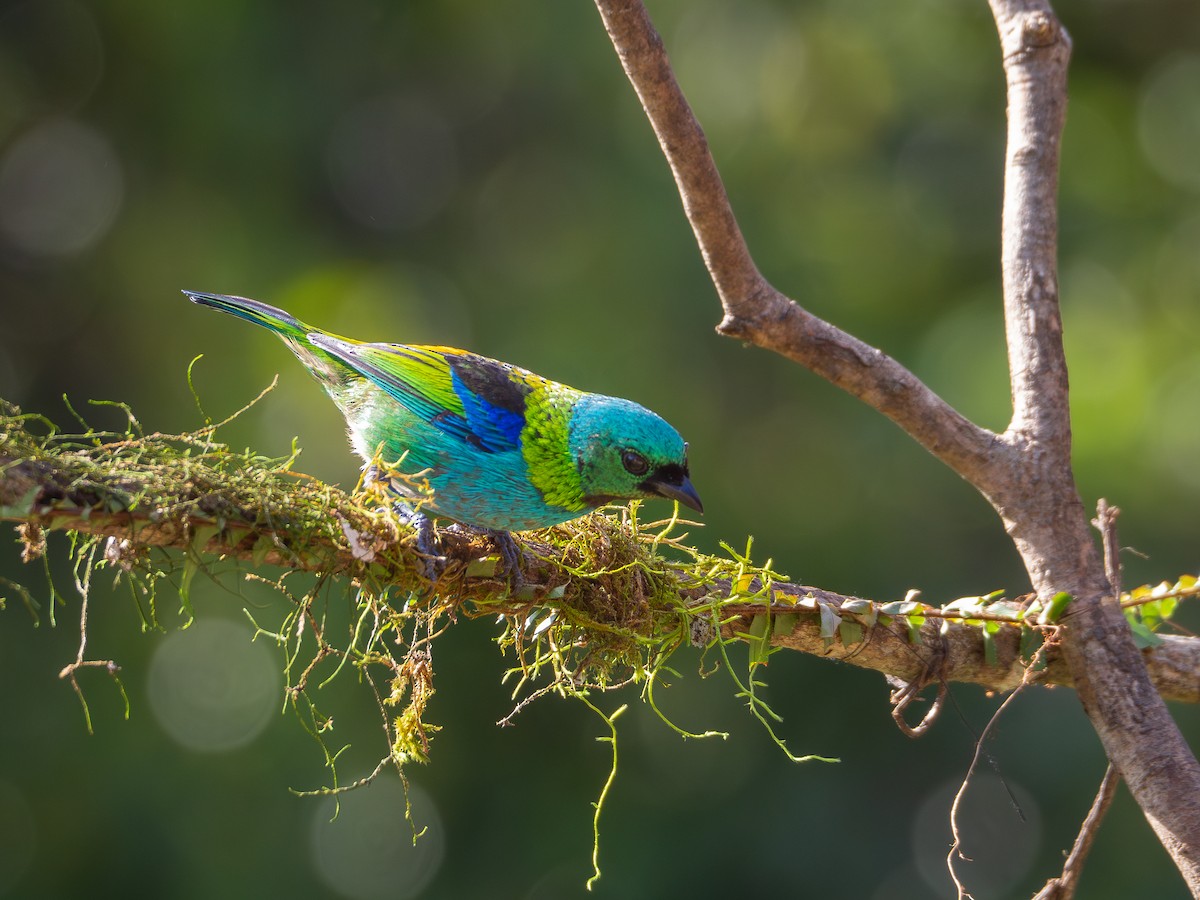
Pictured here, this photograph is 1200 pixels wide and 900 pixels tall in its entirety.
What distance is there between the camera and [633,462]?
3.05 meters

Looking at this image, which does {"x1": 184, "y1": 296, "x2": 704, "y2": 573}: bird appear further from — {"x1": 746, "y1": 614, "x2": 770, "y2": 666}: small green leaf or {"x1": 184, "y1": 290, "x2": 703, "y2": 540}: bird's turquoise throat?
{"x1": 746, "y1": 614, "x2": 770, "y2": 666}: small green leaf

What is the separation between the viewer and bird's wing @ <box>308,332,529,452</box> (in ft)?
10.2

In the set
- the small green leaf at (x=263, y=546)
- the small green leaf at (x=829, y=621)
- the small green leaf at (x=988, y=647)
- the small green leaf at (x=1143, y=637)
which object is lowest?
the small green leaf at (x=263, y=546)

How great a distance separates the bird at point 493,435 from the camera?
293 centimetres

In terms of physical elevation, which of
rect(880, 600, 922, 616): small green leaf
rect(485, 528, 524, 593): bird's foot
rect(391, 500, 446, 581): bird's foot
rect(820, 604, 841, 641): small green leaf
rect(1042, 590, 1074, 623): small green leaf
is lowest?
rect(391, 500, 446, 581): bird's foot

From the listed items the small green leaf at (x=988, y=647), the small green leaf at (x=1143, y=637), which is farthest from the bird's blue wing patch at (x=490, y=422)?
the small green leaf at (x=1143, y=637)

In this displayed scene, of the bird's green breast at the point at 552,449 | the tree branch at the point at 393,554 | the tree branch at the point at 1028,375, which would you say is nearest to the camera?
the tree branch at the point at 393,554

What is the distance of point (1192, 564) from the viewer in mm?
6812

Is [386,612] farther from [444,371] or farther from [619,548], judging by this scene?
[444,371]

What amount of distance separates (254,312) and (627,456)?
1.13m

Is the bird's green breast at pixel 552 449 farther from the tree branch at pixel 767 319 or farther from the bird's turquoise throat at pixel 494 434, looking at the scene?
the tree branch at pixel 767 319

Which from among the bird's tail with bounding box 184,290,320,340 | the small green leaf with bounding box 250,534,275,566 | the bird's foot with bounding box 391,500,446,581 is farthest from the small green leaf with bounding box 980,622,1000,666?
the bird's tail with bounding box 184,290,320,340

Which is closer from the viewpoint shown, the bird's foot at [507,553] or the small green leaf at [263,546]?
the small green leaf at [263,546]

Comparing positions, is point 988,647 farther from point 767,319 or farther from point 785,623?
point 767,319
